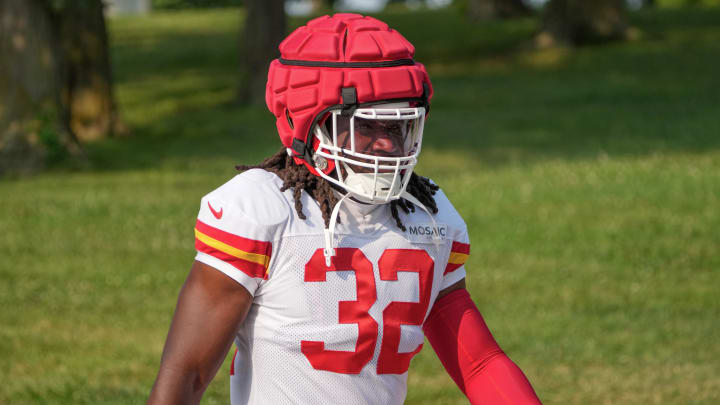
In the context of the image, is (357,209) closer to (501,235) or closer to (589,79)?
(501,235)

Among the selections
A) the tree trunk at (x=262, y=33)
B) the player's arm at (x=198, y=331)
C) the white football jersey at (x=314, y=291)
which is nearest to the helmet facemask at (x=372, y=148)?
the white football jersey at (x=314, y=291)

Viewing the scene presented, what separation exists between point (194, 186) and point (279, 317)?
12.3m

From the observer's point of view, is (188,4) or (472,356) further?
(188,4)

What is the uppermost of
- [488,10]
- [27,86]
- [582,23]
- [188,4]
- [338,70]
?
[338,70]

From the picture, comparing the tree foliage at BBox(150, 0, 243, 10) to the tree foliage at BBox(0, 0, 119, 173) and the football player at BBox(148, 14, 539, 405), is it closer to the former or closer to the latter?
the tree foliage at BBox(0, 0, 119, 173)

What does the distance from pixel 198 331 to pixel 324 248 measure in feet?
1.46

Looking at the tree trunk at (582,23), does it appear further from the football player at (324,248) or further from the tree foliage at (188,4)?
the football player at (324,248)

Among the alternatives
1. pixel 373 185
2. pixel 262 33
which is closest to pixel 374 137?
pixel 373 185

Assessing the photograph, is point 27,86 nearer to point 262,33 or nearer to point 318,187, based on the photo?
point 262,33

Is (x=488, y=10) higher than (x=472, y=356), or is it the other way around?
(x=472, y=356)

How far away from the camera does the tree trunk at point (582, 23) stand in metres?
31.1

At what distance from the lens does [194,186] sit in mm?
15258

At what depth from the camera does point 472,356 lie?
136 inches

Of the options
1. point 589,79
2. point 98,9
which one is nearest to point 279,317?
point 98,9
